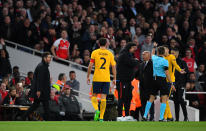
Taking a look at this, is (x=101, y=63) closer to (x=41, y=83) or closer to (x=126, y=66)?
(x=126, y=66)

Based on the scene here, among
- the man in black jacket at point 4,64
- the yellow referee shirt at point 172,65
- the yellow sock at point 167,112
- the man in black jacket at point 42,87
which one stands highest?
the man in black jacket at point 4,64

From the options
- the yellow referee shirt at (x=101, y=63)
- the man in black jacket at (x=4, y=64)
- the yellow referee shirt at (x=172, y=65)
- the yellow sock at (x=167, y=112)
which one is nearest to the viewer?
the yellow referee shirt at (x=101, y=63)

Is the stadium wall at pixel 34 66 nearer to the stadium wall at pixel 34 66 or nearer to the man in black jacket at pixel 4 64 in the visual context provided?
the stadium wall at pixel 34 66

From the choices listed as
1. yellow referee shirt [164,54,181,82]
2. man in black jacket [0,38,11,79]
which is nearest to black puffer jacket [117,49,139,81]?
yellow referee shirt [164,54,181,82]

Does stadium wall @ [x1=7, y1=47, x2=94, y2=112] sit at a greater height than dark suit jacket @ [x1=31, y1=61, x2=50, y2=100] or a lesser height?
greater

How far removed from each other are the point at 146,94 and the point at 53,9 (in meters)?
7.96

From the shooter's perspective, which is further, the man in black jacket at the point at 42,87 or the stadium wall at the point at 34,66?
the stadium wall at the point at 34,66

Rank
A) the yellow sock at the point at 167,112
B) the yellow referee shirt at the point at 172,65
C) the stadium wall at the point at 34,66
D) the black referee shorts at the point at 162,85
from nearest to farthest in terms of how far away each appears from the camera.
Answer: the black referee shorts at the point at 162,85, the yellow sock at the point at 167,112, the yellow referee shirt at the point at 172,65, the stadium wall at the point at 34,66

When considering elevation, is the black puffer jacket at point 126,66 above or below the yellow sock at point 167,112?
above

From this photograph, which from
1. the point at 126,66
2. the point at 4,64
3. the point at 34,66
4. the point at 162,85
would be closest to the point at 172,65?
the point at 162,85

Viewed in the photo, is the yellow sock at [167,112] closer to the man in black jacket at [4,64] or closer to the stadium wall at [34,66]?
the stadium wall at [34,66]

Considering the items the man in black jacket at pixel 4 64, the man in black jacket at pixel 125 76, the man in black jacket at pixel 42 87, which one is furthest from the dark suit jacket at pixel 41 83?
the man in black jacket at pixel 4 64

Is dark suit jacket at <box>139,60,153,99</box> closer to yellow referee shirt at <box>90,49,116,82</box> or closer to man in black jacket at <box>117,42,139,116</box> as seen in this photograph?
man in black jacket at <box>117,42,139,116</box>

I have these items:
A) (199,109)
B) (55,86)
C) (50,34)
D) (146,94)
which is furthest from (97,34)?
(146,94)
